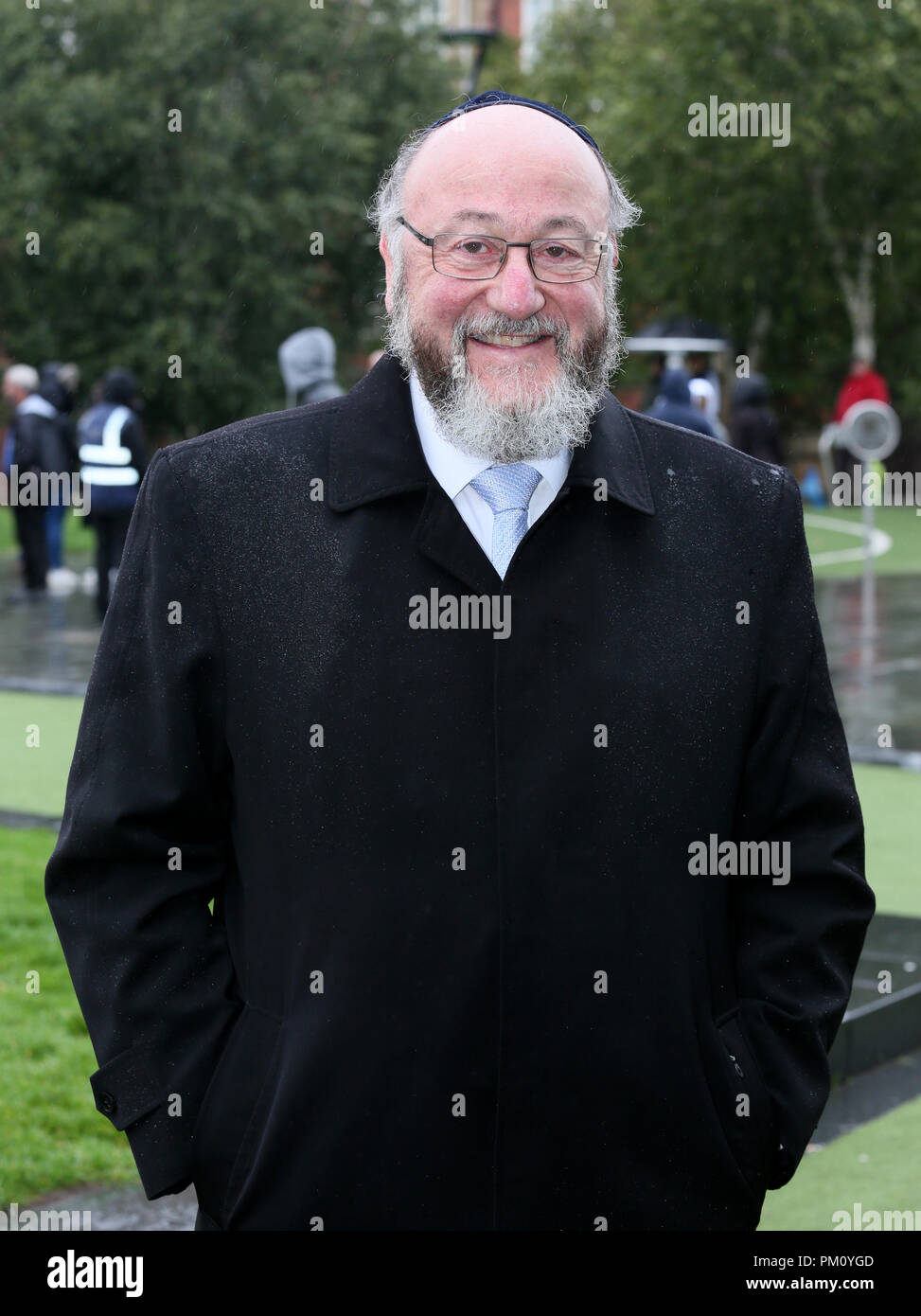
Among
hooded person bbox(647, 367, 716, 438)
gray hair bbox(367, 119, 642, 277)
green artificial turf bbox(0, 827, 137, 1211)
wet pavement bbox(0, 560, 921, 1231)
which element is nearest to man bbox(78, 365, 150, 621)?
wet pavement bbox(0, 560, 921, 1231)

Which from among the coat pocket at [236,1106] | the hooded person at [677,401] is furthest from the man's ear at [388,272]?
the hooded person at [677,401]

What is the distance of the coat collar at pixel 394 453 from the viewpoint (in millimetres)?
2381

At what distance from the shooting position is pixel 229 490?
2.37 m

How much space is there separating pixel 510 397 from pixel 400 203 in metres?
0.31

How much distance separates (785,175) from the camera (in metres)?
34.9

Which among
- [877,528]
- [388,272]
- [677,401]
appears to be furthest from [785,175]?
[388,272]

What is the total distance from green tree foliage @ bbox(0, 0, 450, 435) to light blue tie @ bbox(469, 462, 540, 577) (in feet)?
107

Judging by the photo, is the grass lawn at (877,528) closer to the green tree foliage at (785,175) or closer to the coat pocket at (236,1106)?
the green tree foliage at (785,175)

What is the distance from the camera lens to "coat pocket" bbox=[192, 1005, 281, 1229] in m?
2.32

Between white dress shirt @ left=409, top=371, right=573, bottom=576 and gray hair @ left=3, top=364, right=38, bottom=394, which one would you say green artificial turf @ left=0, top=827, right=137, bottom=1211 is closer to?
white dress shirt @ left=409, top=371, right=573, bottom=576

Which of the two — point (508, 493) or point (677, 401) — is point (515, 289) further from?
point (677, 401)

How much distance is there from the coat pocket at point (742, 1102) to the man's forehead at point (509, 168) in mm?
1042

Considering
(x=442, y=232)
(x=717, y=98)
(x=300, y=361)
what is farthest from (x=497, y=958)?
(x=717, y=98)
